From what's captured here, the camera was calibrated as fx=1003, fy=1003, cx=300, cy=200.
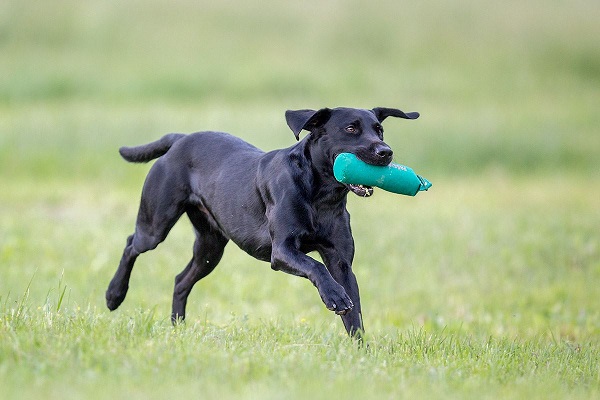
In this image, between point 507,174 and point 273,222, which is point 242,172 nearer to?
point 273,222

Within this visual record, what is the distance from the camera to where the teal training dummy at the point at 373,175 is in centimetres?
656

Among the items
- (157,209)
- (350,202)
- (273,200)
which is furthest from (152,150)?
(350,202)

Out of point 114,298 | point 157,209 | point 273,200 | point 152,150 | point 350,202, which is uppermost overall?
point 273,200

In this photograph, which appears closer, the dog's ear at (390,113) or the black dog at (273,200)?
the black dog at (273,200)

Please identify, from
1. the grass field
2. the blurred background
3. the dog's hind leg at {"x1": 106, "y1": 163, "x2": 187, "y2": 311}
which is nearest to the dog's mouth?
the grass field

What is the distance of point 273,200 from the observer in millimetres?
7051

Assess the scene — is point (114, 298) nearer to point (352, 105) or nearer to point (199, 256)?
point (199, 256)

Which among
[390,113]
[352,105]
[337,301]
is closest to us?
[337,301]

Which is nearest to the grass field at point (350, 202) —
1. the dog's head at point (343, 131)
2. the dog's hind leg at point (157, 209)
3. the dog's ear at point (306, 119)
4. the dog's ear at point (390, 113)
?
the dog's hind leg at point (157, 209)

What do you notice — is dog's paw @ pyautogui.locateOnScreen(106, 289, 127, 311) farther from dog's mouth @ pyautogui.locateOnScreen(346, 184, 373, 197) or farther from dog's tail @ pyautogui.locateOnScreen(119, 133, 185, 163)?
dog's mouth @ pyautogui.locateOnScreen(346, 184, 373, 197)

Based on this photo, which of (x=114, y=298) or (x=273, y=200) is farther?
(x=114, y=298)

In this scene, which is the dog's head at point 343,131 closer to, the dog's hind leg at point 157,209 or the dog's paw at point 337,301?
the dog's paw at point 337,301

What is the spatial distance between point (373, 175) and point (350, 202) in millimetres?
9977

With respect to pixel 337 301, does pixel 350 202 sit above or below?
below
